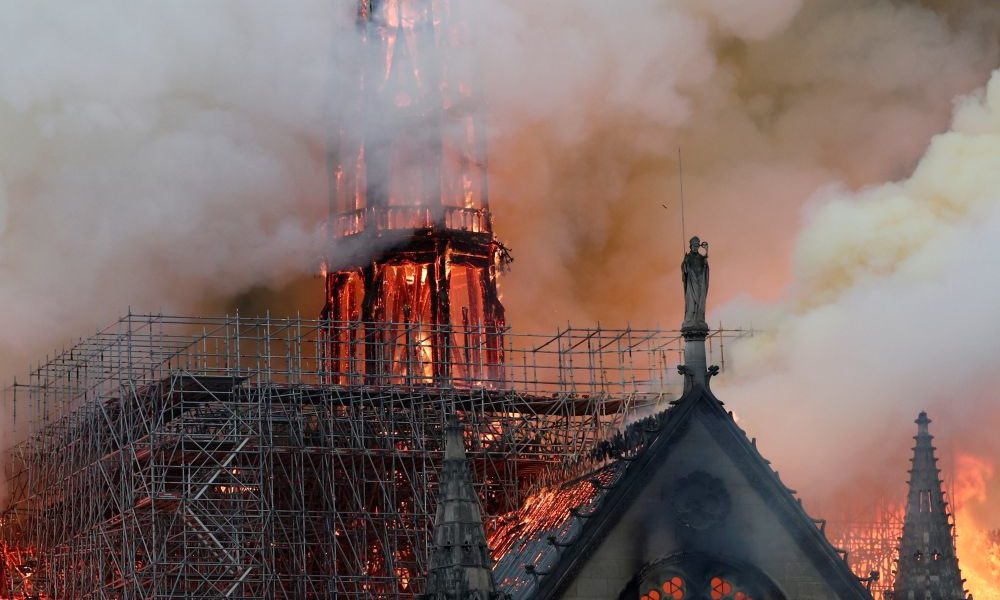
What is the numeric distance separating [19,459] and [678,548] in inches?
1978

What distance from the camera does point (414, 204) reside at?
336 feet

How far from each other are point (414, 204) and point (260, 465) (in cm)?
2557

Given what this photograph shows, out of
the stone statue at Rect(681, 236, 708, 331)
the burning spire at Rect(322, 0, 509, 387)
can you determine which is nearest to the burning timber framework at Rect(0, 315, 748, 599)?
the burning spire at Rect(322, 0, 509, 387)

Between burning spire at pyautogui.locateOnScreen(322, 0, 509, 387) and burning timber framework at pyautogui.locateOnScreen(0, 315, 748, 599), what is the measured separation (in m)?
12.7

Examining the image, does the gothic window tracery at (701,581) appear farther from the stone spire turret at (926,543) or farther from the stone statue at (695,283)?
the stone statue at (695,283)

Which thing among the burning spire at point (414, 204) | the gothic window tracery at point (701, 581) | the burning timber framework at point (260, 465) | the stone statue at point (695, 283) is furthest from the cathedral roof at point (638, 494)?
the burning spire at point (414, 204)

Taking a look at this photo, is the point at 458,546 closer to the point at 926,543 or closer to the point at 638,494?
the point at 638,494

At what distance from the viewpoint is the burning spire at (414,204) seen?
334ft

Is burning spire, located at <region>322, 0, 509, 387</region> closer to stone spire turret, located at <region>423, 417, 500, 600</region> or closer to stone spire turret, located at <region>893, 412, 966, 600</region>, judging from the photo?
stone spire turret, located at <region>893, 412, 966, 600</region>

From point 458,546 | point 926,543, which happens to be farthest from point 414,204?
point 458,546

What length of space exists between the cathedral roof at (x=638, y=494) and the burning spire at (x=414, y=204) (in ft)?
154

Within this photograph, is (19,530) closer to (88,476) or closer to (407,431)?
(88,476)

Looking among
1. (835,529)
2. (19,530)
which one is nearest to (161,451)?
(19,530)

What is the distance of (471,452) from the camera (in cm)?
8362
